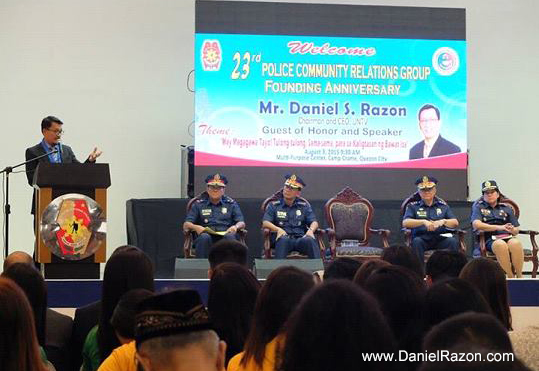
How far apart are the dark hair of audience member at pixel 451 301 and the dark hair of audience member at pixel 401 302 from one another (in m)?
0.04

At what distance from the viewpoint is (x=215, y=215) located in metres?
7.66

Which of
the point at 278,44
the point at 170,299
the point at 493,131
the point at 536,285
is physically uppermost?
the point at 278,44

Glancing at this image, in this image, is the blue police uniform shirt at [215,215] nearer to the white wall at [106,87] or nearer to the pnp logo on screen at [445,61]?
the white wall at [106,87]

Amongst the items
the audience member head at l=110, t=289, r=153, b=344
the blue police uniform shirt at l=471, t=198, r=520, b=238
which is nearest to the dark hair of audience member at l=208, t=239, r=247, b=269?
the audience member head at l=110, t=289, r=153, b=344

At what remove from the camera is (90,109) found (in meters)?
9.97

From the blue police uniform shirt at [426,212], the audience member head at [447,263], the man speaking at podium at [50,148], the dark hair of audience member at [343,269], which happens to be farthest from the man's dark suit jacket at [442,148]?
the dark hair of audience member at [343,269]

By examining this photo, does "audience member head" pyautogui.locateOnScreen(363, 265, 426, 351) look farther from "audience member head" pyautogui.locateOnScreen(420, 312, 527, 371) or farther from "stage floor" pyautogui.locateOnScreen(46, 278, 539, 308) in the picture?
"stage floor" pyautogui.locateOnScreen(46, 278, 539, 308)

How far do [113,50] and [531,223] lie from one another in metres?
5.45

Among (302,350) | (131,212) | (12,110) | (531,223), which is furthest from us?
(531,223)

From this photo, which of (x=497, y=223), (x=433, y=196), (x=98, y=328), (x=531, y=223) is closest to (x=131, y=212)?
(x=433, y=196)

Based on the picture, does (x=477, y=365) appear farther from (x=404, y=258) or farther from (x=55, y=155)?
(x=55, y=155)

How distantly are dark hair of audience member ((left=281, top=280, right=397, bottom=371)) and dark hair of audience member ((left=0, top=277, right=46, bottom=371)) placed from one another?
61 cm

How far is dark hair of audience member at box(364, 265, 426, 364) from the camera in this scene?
7.34ft

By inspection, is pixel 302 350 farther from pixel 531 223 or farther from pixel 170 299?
pixel 531 223
